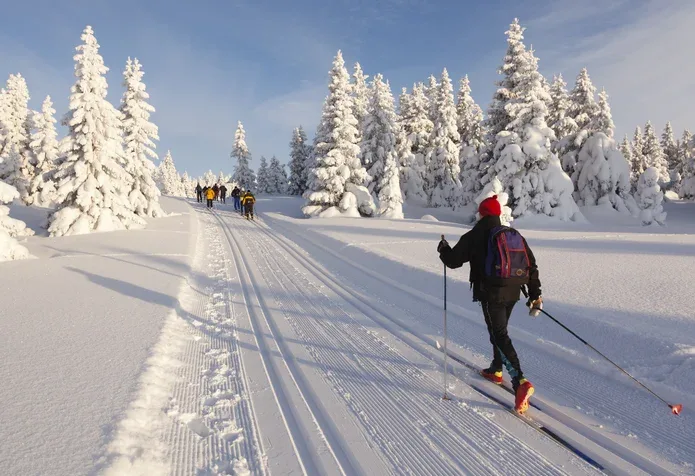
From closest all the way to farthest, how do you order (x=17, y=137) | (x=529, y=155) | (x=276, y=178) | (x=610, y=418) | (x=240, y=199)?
(x=610, y=418) < (x=529, y=155) < (x=240, y=199) < (x=17, y=137) < (x=276, y=178)

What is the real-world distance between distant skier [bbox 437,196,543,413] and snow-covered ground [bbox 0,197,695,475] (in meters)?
0.41

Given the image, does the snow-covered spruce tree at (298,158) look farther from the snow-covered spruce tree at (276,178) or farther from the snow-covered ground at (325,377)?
the snow-covered ground at (325,377)

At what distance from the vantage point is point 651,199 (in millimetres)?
31828

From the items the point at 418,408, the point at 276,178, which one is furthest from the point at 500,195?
the point at 276,178

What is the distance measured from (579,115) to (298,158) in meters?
35.4

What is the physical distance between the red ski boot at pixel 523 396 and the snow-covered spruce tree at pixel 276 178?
6406 centimetres

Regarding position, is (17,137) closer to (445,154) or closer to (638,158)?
(445,154)

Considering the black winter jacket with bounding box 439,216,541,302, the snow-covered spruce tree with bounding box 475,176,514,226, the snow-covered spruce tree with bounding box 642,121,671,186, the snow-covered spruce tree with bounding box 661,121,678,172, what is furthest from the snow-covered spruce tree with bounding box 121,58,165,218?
the snow-covered spruce tree with bounding box 661,121,678,172

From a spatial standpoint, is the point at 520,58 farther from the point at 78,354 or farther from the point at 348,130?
the point at 78,354

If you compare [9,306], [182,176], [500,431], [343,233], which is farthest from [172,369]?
[182,176]

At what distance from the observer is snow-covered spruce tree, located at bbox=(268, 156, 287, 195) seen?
65312mm

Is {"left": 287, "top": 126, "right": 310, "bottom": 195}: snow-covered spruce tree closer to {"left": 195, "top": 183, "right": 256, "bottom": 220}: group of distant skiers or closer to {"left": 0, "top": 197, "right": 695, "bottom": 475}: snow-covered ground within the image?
{"left": 195, "top": 183, "right": 256, "bottom": 220}: group of distant skiers

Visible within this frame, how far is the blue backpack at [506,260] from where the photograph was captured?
3667mm

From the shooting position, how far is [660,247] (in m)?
11.6
